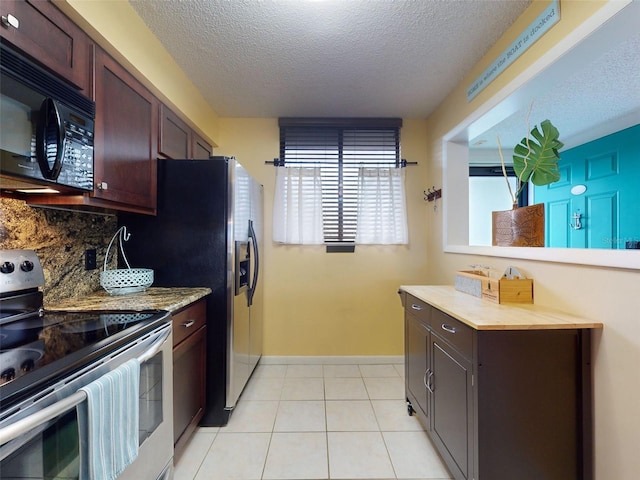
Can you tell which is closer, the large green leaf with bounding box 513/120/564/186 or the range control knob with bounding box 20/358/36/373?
the range control knob with bounding box 20/358/36/373

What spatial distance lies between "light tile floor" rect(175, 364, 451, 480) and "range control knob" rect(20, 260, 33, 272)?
1318mm

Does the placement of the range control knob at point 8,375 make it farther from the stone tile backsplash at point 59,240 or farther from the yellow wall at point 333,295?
the yellow wall at point 333,295

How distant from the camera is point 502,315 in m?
1.31

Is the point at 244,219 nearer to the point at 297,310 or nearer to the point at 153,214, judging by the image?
the point at 153,214

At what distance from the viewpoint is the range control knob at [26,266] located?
4.42ft

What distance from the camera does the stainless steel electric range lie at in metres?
0.74

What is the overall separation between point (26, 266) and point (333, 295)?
90.1 inches

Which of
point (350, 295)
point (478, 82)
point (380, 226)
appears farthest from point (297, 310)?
point (478, 82)

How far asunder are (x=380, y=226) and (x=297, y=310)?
48.5 inches

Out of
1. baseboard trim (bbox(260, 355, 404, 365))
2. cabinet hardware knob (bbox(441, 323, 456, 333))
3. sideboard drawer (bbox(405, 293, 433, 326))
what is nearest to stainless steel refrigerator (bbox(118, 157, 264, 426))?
baseboard trim (bbox(260, 355, 404, 365))

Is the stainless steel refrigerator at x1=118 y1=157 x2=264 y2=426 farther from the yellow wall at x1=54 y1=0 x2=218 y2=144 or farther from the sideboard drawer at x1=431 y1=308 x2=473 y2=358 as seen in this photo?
the sideboard drawer at x1=431 y1=308 x2=473 y2=358

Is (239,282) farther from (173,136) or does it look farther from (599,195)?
(599,195)

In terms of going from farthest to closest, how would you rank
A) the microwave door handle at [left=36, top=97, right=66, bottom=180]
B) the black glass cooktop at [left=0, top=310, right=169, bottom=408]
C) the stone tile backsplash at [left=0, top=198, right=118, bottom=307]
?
the stone tile backsplash at [left=0, top=198, right=118, bottom=307]
the microwave door handle at [left=36, top=97, right=66, bottom=180]
the black glass cooktop at [left=0, top=310, right=169, bottom=408]

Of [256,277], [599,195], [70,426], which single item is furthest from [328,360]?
[599,195]
